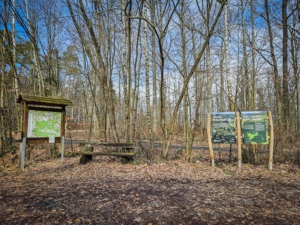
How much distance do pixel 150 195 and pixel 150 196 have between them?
55 millimetres

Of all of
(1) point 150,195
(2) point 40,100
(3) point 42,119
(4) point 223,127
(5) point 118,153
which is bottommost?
(1) point 150,195

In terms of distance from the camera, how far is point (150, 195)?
12.7 feet

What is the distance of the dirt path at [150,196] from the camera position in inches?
115

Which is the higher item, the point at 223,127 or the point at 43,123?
the point at 43,123

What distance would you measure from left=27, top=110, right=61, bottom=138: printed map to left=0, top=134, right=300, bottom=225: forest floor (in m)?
1.31

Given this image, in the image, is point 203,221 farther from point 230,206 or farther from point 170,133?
point 170,133

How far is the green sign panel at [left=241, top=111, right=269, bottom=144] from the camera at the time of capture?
6180mm

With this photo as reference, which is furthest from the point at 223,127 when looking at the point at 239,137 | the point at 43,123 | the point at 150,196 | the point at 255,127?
the point at 43,123

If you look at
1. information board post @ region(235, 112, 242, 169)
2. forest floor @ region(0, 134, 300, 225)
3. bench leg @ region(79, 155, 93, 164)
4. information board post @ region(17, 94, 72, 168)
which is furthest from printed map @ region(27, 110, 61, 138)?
information board post @ region(235, 112, 242, 169)

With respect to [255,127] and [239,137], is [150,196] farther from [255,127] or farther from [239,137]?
[255,127]

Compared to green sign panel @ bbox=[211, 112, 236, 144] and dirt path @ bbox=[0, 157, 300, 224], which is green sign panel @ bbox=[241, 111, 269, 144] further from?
dirt path @ bbox=[0, 157, 300, 224]

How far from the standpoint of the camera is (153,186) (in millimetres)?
4449

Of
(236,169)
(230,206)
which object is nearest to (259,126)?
(236,169)

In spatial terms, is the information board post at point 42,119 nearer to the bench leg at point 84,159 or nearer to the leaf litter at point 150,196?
the leaf litter at point 150,196
